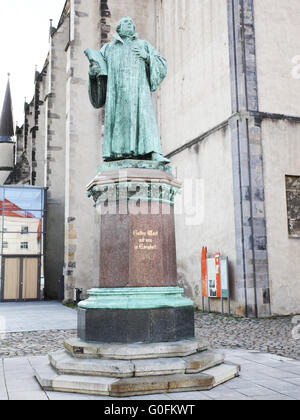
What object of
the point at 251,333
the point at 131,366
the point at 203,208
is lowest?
the point at 251,333

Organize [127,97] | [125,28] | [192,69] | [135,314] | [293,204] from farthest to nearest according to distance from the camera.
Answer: [192,69], [293,204], [125,28], [127,97], [135,314]

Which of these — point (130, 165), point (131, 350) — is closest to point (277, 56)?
point (130, 165)

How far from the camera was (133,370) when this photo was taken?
4.58 meters

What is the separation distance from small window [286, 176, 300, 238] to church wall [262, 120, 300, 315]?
172 mm

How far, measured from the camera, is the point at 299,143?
13844 millimetres

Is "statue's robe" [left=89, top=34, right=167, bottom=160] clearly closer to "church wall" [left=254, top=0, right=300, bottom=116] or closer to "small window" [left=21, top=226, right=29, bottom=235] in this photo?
"church wall" [left=254, top=0, right=300, bottom=116]

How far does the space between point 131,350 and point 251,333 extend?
5.51 meters

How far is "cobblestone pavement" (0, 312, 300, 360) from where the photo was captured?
7.67 meters

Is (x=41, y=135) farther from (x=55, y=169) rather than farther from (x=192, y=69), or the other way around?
(x=192, y=69)

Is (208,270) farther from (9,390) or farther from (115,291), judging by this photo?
(9,390)

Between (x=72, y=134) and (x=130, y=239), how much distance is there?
15286 mm

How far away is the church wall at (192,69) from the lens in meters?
14.7

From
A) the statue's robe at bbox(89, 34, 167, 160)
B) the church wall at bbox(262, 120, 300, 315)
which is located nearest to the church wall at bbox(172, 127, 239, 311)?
the church wall at bbox(262, 120, 300, 315)

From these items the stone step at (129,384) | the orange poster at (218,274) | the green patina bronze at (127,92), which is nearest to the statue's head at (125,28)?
the green patina bronze at (127,92)
